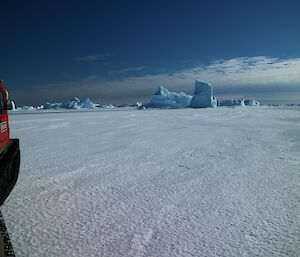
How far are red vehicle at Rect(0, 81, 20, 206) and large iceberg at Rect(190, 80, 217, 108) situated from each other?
5128cm

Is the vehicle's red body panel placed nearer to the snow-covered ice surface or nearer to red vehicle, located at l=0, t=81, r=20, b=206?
red vehicle, located at l=0, t=81, r=20, b=206

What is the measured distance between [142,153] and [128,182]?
186 centimetres

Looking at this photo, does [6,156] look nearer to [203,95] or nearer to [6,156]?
[6,156]

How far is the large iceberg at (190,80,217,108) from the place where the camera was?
52.0m

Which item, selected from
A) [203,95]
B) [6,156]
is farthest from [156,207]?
[203,95]

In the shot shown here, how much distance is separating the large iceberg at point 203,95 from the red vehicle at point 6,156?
2019 inches

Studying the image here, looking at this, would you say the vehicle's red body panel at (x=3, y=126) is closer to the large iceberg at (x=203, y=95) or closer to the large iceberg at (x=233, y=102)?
the large iceberg at (x=203, y=95)

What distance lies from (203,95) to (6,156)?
5232 centimetres

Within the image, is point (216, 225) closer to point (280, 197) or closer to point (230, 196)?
point (230, 196)

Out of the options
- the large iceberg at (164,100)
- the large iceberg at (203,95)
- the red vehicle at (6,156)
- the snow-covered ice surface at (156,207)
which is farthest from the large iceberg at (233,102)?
the red vehicle at (6,156)

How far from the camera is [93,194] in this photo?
2.84m

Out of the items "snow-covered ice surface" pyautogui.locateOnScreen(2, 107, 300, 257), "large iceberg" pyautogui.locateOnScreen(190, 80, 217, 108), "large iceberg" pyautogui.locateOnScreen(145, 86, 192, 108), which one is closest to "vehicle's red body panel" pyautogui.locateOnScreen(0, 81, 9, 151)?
"snow-covered ice surface" pyautogui.locateOnScreen(2, 107, 300, 257)

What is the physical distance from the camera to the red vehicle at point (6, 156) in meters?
2.79

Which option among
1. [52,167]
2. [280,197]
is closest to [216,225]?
[280,197]
